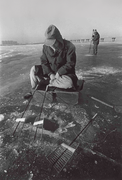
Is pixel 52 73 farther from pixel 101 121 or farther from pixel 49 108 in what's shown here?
pixel 101 121

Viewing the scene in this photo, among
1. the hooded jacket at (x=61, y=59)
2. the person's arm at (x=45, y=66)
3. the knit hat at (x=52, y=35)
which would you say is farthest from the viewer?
the person's arm at (x=45, y=66)

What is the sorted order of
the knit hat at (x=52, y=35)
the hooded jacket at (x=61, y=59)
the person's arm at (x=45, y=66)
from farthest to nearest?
the person's arm at (x=45, y=66), the hooded jacket at (x=61, y=59), the knit hat at (x=52, y=35)

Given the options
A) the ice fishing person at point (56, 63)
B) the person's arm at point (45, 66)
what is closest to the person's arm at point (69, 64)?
the ice fishing person at point (56, 63)

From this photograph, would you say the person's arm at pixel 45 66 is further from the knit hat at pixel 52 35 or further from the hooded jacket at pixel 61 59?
the knit hat at pixel 52 35

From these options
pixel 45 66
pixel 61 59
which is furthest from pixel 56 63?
pixel 45 66

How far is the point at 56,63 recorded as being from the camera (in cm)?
254

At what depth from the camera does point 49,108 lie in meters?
2.41

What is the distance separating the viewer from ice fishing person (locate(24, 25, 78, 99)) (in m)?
2.20

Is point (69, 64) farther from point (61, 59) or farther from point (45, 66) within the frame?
point (45, 66)

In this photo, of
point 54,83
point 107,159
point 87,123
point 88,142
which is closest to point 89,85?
point 54,83

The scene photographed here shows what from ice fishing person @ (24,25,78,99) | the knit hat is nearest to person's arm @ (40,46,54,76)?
ice fishing person @ (24,25,78,99)

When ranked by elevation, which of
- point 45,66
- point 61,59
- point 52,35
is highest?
point 52,35

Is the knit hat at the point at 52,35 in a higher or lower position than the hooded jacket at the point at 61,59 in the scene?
higher

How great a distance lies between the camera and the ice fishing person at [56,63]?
2203 millimetres
